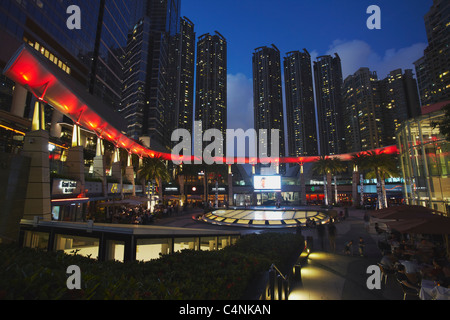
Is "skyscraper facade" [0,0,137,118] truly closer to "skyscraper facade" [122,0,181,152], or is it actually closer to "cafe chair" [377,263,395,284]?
"skyscraper facade" [122,0,181,152]

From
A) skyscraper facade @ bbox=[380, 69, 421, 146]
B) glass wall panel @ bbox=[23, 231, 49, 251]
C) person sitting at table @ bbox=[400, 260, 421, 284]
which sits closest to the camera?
glass wall panel @ bbox=[23, 231, 49, 251]

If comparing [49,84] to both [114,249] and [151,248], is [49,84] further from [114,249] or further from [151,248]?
[151,248]

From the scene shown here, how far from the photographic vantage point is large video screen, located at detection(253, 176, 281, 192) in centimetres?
4897

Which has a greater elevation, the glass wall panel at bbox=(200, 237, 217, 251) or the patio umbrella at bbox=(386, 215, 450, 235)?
the patio umbrella at bbox=(386, 215, 450, 235)

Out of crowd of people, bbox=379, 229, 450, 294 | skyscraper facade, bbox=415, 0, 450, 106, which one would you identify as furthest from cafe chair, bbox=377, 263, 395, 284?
skyscraper facade, bbox=415, 0, 450, 106

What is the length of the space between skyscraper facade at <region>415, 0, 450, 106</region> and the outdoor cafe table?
13475 centimetres

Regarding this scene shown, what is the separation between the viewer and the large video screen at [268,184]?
48969mm

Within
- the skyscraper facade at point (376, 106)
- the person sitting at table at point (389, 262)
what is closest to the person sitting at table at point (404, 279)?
the person sitting at table at point (389, 262)

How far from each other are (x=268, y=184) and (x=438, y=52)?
130 m

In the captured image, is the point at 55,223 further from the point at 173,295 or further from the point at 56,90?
the point at 56,90

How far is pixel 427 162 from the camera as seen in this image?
63.0ft

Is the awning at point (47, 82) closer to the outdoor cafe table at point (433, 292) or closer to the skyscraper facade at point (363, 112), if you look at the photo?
the outdoor cafe table at point (433, 292)

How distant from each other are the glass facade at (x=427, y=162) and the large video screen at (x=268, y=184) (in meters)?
27.3

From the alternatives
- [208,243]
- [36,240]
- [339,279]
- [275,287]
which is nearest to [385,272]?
[339,279]
